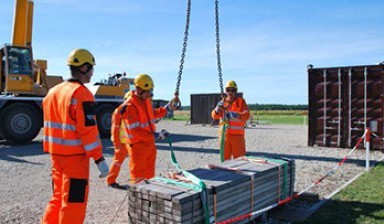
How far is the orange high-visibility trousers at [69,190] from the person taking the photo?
146 inches

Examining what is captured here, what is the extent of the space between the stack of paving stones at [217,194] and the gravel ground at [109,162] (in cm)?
119

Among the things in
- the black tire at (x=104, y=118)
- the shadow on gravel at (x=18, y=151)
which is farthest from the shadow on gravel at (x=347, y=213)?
the black tire at (x=104, y=118)

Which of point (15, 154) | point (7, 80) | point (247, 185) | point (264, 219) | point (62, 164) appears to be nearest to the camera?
point (62, 164)

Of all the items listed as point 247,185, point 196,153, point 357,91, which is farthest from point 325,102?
point 247,185

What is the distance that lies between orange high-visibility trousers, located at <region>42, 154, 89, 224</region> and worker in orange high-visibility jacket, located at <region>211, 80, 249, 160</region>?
3695 mm

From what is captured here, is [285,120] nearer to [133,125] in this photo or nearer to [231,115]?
[231,115]

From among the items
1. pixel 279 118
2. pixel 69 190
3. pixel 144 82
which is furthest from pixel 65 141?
pixel 279 118

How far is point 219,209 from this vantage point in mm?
4305

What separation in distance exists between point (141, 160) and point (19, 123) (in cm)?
943

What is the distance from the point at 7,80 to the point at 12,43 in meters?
1.33

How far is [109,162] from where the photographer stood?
34.0ft

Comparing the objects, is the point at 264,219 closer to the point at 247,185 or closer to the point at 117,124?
the point at 247,185

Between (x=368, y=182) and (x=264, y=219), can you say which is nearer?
(x=264, y=219)

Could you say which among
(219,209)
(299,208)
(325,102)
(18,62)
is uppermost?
(18,62)
